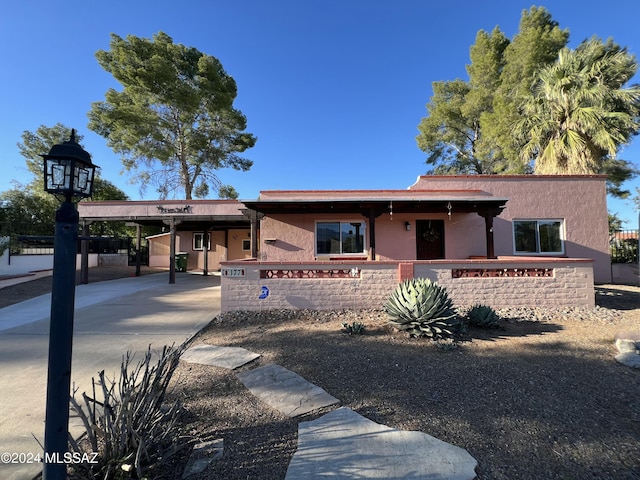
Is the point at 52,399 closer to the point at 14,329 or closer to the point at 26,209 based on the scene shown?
the point at 14,329

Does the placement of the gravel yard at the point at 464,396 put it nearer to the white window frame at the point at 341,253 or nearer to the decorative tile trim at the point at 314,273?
the decorative tile trim at the point at 314,273

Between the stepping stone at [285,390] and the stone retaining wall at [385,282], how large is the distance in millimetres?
3093

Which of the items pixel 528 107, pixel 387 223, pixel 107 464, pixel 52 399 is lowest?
pixel 107 464

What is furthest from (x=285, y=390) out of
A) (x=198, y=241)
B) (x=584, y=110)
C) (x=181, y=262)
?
(x=198, y=241)

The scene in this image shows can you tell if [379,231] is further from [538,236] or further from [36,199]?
[36,199]

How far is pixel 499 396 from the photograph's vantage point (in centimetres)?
315

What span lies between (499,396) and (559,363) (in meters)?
1.74

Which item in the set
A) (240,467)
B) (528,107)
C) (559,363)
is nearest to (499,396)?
(559,363)

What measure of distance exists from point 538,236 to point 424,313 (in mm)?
8878

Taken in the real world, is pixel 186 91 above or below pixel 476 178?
above

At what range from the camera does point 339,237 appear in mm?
11102

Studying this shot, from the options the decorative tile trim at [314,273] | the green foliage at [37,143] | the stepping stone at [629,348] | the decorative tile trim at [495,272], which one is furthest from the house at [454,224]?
the green foliage at [37,143]

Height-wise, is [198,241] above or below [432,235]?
above

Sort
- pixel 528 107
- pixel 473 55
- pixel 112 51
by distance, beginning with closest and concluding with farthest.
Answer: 1. pixel 528 107
2. pixel 112 51
3. pixel 473 55
